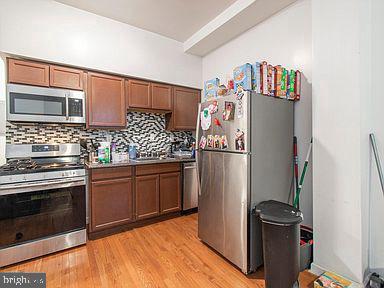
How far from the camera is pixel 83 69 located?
253 cm

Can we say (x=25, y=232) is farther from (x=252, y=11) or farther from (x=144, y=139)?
(x=252, y=11)

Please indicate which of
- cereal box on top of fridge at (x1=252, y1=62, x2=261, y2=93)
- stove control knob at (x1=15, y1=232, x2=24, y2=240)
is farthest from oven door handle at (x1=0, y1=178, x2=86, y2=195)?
→ cereal box on top of fridge at (x1=252, y1=62, x2=261, y2=93)

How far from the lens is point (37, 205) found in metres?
1.96

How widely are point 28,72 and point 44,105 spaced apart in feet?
1.28

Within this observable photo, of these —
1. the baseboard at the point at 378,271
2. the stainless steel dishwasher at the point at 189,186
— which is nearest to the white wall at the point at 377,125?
the baseboard at the point at 378,271

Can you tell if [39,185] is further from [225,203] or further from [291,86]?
[291,86]

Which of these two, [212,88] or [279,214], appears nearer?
[279,214]

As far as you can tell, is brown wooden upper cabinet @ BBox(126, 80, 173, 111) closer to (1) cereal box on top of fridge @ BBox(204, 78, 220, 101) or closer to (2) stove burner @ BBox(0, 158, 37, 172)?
(1) cereal box on top of fridge @ BBox(204, 78, 220, 101)

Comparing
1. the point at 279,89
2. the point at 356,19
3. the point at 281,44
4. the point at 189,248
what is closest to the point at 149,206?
the point at 189,248

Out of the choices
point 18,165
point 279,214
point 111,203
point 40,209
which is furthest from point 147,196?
point 279,214

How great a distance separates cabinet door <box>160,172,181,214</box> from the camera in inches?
112

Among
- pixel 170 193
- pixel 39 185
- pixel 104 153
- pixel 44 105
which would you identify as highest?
pixel 44 105

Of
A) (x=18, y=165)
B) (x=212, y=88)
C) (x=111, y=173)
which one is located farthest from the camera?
(x=111, y=173)

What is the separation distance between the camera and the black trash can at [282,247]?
4.57 ft
